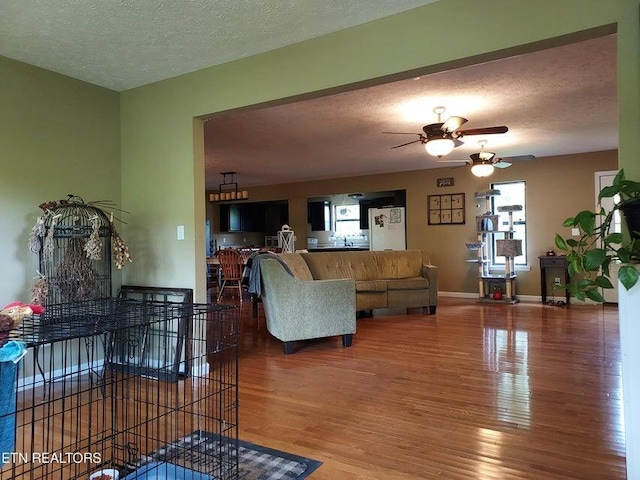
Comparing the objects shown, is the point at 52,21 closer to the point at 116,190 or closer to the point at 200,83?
the point at 200,83

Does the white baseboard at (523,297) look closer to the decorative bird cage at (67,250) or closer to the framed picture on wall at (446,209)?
the framed picture on wall at (446,209)

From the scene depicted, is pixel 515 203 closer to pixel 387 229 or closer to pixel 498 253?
pixel 498 253

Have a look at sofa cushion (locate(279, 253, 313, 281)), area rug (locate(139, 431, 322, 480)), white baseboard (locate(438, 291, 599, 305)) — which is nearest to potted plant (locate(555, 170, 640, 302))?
area rug (locate(139, 431, 322, 480))

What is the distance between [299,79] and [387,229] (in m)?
6.11

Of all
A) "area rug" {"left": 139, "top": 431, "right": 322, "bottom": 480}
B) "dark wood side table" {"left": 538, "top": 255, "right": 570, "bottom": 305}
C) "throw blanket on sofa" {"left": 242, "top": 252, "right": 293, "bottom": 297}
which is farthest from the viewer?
"dark wood side table" {"left": 538, "top": 255, "right": 570, "bottom": 305}

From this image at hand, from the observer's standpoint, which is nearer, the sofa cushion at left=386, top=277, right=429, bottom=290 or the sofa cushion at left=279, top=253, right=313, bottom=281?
the sofa cushion at left=279, top=253, right=313, bottom=281

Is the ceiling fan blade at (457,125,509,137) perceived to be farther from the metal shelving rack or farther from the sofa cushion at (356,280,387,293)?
the metal shelving rack

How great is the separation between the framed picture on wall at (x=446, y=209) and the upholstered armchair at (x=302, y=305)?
13.7 feet

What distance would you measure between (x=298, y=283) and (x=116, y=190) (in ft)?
6.05

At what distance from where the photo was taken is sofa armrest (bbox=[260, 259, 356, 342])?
4.17m

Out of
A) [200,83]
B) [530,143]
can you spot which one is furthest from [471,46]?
[530,143]

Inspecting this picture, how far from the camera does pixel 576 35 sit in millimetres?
2135

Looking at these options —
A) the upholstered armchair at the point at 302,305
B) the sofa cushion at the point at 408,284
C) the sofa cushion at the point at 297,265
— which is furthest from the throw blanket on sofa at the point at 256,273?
the sofa cushion at the point at 408,284

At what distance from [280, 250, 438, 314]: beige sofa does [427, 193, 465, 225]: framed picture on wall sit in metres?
1.67
